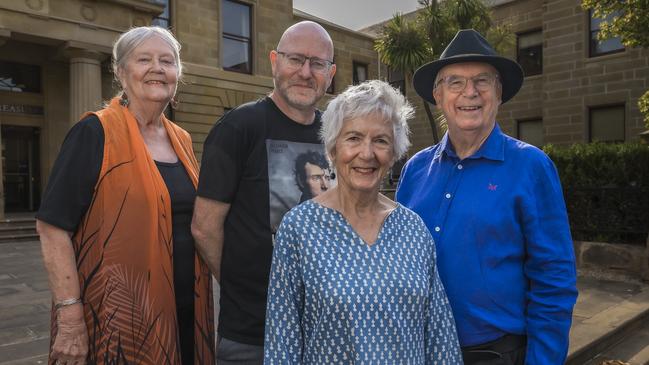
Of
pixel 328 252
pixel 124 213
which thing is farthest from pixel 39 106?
pixel 328 252

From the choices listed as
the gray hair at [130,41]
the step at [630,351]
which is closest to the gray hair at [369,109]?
the gray hair at [130,41]

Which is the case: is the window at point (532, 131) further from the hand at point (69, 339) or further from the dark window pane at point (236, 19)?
the hand at point (69, 339)

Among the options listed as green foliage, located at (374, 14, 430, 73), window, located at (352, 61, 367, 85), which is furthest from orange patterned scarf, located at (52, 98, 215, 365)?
window, located at (352, 61, 367, 85)

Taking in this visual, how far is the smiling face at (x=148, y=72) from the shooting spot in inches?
94.0

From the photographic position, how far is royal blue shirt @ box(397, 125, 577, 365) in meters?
1.95

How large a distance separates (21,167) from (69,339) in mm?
15631

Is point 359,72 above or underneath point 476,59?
above

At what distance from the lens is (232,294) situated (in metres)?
2.27

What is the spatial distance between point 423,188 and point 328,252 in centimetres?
78

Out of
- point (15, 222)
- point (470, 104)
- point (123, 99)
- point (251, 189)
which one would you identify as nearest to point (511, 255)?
point (470, 104)

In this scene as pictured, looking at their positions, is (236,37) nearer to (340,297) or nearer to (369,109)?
(369,109)

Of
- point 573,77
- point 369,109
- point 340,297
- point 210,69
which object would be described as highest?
point 210,69

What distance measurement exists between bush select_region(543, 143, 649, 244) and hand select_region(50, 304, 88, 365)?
362 inches

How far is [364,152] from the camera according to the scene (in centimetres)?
180
